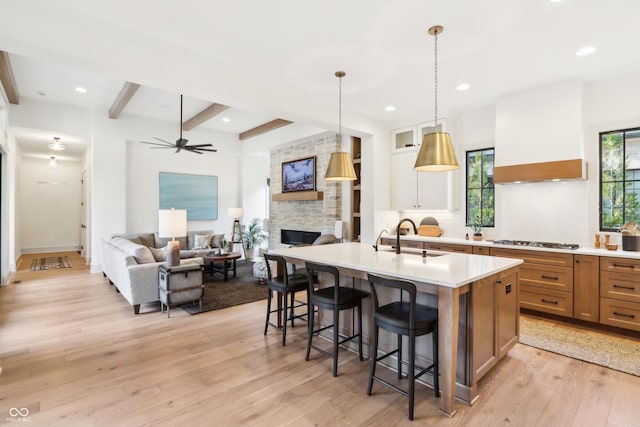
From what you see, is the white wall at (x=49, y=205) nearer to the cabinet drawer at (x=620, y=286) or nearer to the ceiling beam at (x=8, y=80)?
the ceiling beam at (x=8, y=80)

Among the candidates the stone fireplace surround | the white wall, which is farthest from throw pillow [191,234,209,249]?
the white wall

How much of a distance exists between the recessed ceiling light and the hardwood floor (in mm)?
3004

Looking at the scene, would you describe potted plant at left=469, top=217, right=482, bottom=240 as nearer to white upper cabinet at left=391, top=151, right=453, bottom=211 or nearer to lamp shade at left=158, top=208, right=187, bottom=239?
white upper cabinet at left=391, top=151, right=453, bottom=211

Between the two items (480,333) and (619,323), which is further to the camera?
(619,323)

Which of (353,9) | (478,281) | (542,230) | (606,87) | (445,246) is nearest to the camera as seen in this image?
(478,281)

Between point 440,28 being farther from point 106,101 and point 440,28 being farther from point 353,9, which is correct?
point 106,101

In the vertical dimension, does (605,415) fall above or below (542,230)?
below

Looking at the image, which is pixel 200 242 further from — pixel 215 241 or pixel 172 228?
pixel 172 228

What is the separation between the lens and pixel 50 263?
790 cm

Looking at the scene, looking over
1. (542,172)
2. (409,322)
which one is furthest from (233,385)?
(542,172)

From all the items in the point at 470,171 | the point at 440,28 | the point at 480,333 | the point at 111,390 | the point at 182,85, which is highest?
the point at 440,28

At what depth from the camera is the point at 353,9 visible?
261cm

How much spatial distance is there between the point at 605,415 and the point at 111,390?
11.5 ft

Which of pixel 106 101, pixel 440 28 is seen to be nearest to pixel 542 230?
pixel 440 28
